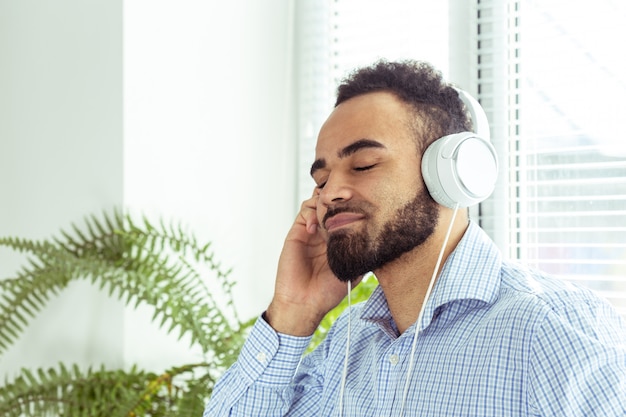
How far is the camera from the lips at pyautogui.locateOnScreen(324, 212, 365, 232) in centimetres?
122

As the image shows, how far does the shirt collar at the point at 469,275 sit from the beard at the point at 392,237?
0.19 ft

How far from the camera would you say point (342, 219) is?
4.04 feet

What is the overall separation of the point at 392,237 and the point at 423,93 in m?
0.24

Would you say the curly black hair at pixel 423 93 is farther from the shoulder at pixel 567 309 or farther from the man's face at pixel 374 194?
the shoulder at pixel 567 309

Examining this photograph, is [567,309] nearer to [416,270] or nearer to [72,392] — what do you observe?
[416,270]

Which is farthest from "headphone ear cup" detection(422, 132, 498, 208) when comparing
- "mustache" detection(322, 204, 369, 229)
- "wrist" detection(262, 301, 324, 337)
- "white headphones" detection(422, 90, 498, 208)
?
"wrist" detection(262, 301, 324, 337)

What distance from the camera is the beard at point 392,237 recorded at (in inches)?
47.3

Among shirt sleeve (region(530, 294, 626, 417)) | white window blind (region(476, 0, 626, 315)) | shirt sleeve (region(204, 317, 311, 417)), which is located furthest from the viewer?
white window blind (region(476, 0, 626, 315))

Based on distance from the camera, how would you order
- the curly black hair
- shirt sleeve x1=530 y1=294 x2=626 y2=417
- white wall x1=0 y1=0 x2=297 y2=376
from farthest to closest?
white wall x1=0 y1=0 x2=297 y2=376
the curly black hair
shirt sleeve x1=530 y1=294 x2=626 y2=417

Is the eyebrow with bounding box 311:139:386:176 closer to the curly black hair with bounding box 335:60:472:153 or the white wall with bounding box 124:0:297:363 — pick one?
the curly black hair with bounding box 335:60:472:153

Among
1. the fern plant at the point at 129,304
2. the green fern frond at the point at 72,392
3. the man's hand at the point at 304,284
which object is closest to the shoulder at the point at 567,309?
the man's hand at the point at 304,284

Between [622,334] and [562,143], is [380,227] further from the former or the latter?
[562,143]

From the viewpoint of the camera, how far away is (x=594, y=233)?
1794 mm

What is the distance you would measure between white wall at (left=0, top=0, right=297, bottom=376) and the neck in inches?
37.3
